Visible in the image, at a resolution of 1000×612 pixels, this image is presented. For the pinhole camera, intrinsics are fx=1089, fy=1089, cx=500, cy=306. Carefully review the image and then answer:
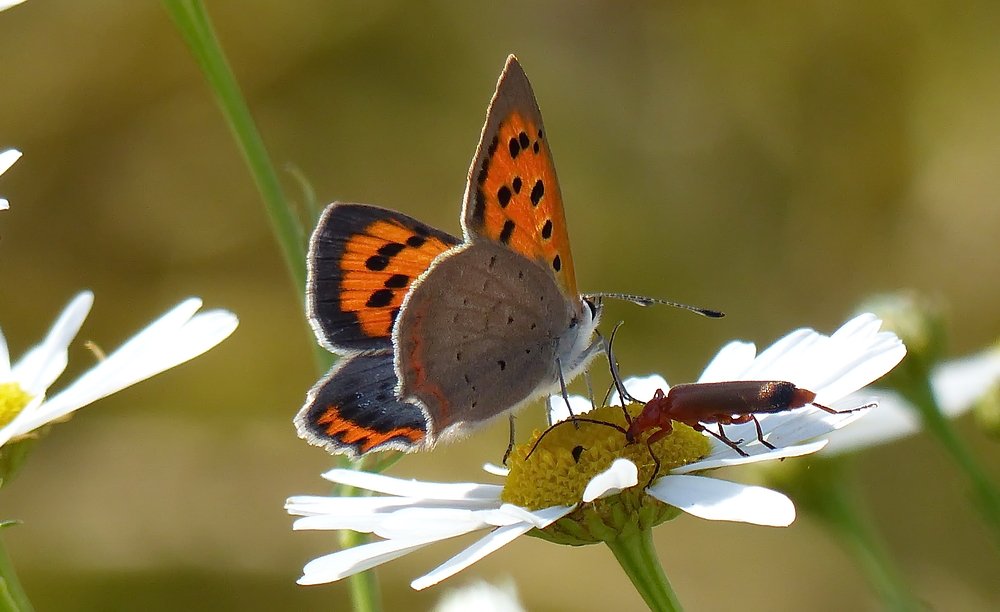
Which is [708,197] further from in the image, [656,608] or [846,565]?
[656,608]

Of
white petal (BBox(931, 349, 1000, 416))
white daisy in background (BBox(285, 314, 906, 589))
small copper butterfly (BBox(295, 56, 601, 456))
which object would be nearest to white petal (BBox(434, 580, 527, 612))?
white daisy in background (BBox(285, 314, 906, 589))

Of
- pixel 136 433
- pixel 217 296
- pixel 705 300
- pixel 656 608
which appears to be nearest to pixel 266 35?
pixel 217 296

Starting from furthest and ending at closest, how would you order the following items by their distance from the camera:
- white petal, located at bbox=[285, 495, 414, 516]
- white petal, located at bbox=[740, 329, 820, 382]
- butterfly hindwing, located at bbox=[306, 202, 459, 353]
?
white petal, located at bbox=[740, 329, 820, 382] → butterfly hindwing, located at bbox=[306, 202, 459, 353] → white petal, located at bbox=[285, 495, 414, 516]

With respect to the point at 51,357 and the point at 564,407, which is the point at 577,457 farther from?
the point at 51,357

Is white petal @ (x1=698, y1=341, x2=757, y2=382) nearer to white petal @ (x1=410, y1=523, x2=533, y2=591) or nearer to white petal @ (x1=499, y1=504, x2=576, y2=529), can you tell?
white petal @ (x1=499, y1=504, x2=576, y2=529)

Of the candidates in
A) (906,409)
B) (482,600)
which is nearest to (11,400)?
(482,600)

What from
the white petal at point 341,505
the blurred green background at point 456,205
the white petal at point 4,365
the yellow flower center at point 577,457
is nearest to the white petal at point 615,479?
the yellow flower center at point 577,457

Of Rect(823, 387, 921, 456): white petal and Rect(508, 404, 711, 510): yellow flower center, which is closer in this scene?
Rect(508, 404, 711, 510): yellow flower center
